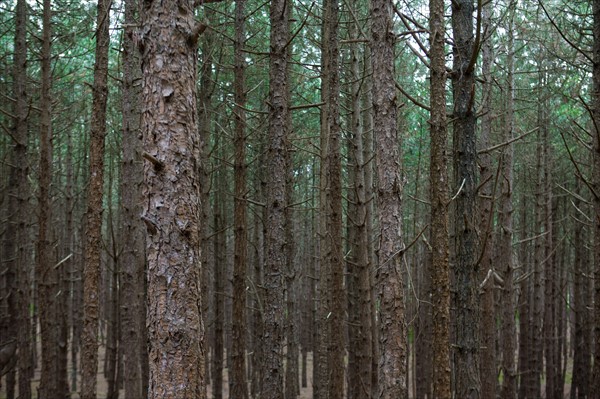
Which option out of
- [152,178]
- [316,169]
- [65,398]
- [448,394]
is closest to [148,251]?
[152,178]

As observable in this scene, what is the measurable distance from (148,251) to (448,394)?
264 centimetres

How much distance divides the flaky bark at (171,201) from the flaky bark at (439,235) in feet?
6.70

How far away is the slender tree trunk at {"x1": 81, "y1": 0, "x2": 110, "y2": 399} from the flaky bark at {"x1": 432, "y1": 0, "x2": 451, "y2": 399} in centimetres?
372

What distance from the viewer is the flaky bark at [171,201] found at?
10.2ft

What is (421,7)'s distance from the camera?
11.6m

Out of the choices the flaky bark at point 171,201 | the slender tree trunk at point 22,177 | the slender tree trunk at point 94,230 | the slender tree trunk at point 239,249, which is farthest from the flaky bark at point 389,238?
the slender tree trunk at point 22,177

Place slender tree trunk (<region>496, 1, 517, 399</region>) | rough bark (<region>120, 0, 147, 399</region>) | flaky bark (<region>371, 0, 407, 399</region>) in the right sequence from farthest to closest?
slender tree trunk (<region>496, 1, 517, 399</region>)
rough bark (<region>120, 0, 147, 399</region>)
flaky bark (<region>371, 0, 407, 399</region>)

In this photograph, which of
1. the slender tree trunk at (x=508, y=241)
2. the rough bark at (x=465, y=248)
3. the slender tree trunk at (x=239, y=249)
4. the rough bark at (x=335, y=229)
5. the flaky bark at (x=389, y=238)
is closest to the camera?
the rough bark at (x=465, y=248)

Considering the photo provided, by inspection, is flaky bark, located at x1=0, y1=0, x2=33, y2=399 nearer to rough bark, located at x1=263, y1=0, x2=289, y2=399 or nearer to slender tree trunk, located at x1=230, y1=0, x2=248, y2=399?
slender tree trunk, located at x1=230, y1=0, x2=248, y2=399

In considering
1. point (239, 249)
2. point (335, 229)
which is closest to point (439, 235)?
point (335, 229)

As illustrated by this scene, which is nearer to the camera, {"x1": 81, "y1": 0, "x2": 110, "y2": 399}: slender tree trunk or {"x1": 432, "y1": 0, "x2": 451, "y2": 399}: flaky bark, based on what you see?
{"x1": 432, "y1": 0, "x2": 451, "y2": 399}: flaky bark

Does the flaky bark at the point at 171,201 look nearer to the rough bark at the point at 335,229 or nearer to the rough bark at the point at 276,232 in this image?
the rough bark at the point at 276,232

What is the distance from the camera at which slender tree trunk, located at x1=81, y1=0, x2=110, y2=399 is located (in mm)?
6289

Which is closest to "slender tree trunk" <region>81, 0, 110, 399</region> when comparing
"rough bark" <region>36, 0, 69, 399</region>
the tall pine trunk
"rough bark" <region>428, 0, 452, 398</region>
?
"rough bark" <region>36, 0, 69, 399</region>
